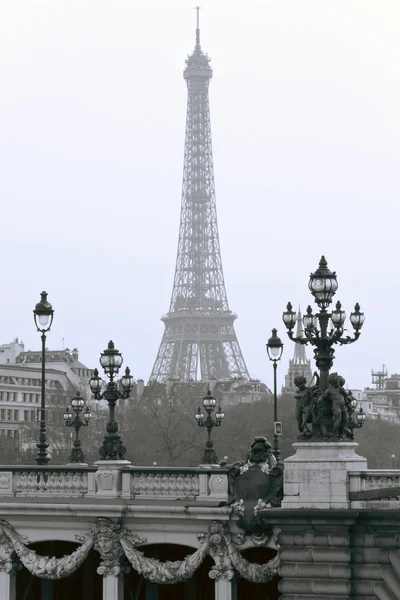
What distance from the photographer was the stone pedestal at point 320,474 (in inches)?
1457

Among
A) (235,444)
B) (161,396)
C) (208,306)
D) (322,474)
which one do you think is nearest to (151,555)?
(322,474)

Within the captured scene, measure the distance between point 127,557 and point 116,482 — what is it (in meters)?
1.86

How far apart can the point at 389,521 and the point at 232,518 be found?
512 centimetres

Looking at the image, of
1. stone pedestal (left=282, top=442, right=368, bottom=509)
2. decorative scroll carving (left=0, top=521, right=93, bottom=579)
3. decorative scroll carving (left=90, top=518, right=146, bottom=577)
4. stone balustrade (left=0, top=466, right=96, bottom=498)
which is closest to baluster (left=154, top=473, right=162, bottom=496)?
decorative scroll carving (left=90, top=518, right=146, bottom=577)

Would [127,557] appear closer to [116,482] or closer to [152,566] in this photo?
[152,566]

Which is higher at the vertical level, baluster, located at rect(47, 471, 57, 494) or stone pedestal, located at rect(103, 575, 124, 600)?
baluster, located at rect(47, 471, 57, 494)

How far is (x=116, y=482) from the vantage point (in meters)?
42.3

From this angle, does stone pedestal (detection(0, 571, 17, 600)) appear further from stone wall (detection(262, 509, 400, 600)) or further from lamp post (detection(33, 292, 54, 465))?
stone wall (detection(262, 509, 400, 600))

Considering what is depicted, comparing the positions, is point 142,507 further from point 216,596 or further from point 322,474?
point 322,474

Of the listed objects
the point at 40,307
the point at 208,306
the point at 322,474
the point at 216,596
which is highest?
the point at 208,306

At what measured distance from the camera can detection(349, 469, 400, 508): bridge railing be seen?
36.3m

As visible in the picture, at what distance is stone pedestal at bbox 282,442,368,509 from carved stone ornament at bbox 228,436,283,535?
1526mm

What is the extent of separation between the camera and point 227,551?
1613 inches

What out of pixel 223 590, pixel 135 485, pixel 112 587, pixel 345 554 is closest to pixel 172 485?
pixel 135 485
